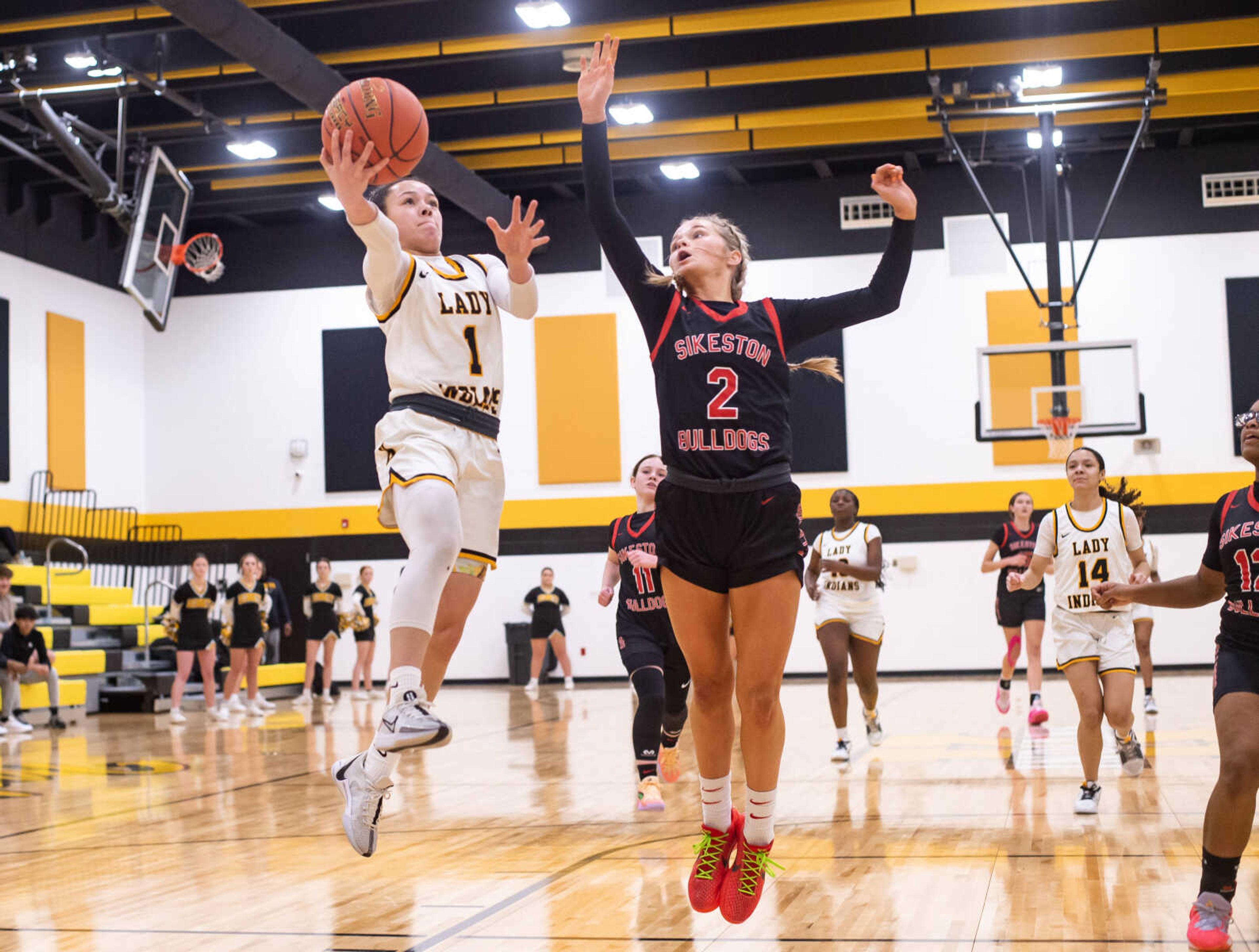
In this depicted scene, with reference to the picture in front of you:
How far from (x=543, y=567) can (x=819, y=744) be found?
1006 centimetres

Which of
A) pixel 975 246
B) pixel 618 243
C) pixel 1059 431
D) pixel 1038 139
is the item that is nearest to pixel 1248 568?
pixel 618 243

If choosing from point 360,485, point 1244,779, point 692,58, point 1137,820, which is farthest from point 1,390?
point 1244,779

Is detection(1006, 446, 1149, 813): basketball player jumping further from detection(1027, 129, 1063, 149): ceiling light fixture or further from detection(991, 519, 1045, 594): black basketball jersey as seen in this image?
detection(1027, 129, 1063, 149): ceiling light fixture

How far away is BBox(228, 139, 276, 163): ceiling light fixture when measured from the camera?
16797mm

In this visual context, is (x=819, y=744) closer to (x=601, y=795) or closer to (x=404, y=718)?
(x=601, y=795)

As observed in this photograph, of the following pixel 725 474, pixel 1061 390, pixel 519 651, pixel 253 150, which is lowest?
pixel 519 651

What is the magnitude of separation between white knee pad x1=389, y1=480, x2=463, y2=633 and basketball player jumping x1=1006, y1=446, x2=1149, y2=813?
13.4 ft

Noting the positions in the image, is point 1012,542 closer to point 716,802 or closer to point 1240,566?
point 1240,566

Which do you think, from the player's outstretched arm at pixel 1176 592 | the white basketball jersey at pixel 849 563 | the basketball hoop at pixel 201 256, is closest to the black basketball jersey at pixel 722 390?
the player's outstretched arm at pixel 1176 592

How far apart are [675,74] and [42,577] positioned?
10730 mm

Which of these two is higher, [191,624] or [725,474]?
[725,474]

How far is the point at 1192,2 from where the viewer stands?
46.4ft

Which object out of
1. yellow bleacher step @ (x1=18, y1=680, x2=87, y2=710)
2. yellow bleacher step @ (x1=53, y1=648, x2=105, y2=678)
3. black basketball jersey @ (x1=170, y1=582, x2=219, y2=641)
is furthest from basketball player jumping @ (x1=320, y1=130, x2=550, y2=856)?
yellow bleacher step @ (x1=53, y1=648, x2=105, y2=678)

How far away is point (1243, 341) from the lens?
1873 centimetres
